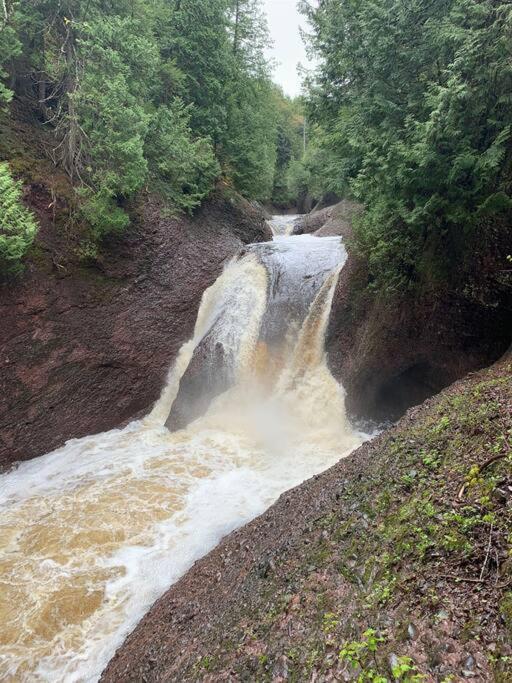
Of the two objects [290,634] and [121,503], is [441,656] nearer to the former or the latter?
[290,634]

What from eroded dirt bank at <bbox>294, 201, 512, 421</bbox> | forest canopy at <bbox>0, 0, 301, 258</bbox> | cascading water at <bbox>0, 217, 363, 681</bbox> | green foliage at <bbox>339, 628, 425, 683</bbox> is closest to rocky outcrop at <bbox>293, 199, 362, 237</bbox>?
cascading water at <bbox>0, 217, 363, 681</bbox>

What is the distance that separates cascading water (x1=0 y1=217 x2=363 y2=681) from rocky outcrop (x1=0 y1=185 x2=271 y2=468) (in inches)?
18.9

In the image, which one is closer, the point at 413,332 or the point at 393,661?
the point at 393,661

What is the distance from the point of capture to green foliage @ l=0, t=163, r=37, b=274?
281 inches

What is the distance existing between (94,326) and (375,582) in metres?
8.36

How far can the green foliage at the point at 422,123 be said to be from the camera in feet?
16.6

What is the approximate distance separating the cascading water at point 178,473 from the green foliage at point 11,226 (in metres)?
4.20

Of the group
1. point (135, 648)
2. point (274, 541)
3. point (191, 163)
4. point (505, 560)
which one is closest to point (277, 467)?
point (274, 541)

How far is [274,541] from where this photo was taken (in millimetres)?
4012

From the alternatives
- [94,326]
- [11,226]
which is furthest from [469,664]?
[94,326]

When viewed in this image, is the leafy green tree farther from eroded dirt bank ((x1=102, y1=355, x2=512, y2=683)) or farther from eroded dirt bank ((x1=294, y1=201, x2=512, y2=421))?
eroded dirt bank ((x1=102, y1=355, x2=512, y2=683))

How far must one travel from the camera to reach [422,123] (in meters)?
5.86

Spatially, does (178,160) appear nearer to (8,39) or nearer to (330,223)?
(8,39)

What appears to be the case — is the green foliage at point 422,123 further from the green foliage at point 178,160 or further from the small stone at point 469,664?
the small stone at point 469,664
